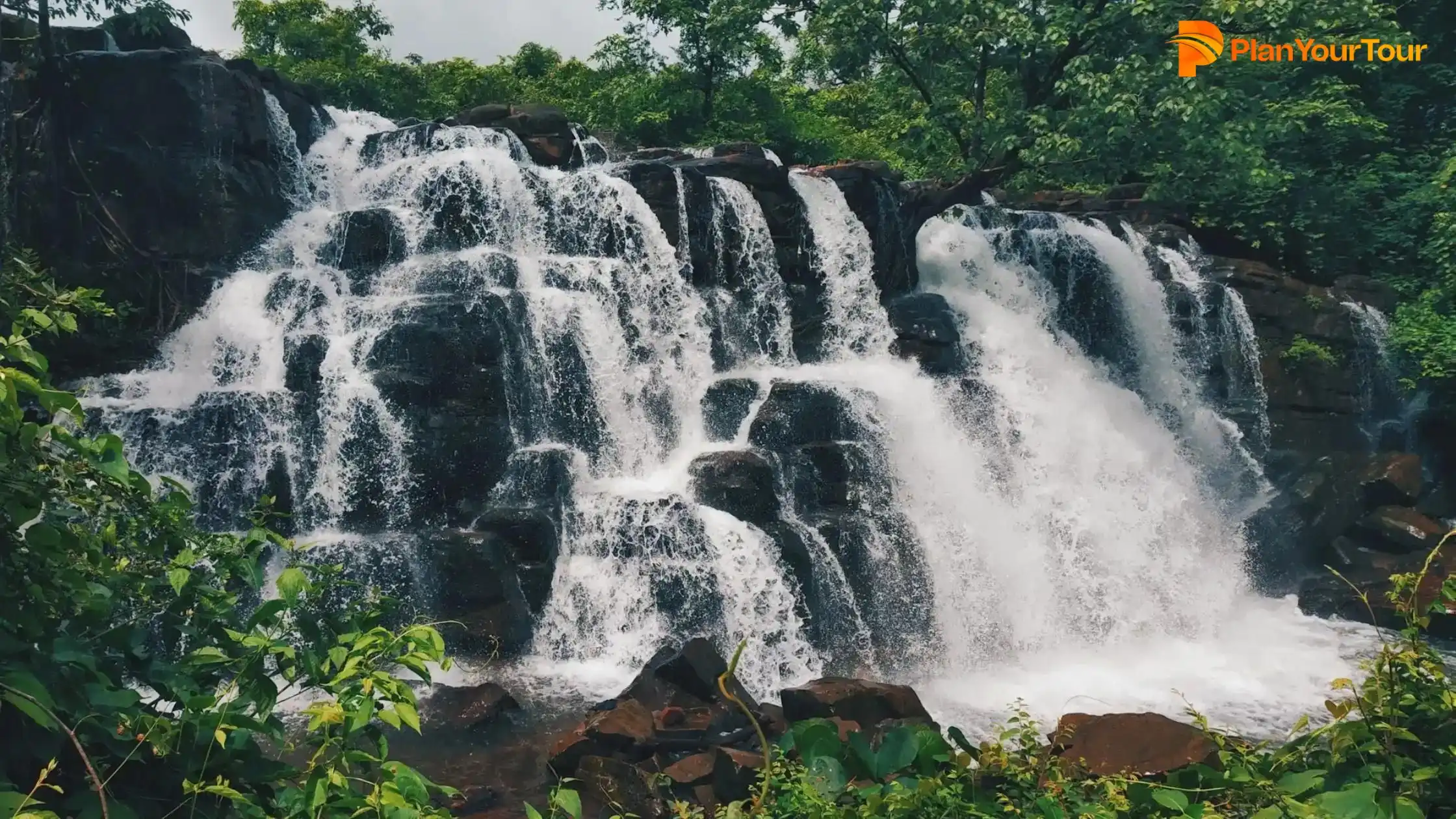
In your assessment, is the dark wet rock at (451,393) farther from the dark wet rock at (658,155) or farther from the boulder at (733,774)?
the boulder at (733,774)

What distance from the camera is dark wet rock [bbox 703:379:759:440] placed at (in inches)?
502

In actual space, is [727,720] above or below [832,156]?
below

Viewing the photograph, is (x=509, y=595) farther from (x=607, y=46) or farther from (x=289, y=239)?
(x=607, y=46)

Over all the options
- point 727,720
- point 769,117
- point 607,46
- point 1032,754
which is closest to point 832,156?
point 769,117

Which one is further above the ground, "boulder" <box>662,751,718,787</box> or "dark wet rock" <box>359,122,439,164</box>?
"dark wet rock" <box>359,122,439,164</box>

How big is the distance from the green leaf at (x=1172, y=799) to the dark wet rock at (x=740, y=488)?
331 inches

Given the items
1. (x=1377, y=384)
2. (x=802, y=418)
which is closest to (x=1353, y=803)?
(x=802, y=418)

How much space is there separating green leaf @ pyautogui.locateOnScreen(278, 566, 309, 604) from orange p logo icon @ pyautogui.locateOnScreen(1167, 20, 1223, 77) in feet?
47.8

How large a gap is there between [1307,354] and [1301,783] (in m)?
16.6

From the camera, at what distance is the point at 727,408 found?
12789mm

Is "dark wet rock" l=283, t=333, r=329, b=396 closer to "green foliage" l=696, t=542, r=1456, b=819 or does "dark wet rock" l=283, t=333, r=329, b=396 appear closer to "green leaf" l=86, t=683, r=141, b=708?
"green leaf" l=86, t=683, r=141, b=708

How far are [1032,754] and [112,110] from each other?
14.4 meters

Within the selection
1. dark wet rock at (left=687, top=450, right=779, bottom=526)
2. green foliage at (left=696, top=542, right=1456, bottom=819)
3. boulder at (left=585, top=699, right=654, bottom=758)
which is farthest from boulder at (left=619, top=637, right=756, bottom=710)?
green foliage at (left=696, top=542, right=1456, bottom=819)

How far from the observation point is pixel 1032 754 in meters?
3.15
